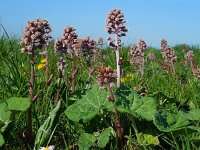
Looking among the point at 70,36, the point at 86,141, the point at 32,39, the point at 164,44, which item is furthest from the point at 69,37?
the point at 164,44

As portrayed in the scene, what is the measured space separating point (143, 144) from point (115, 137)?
0.22 metres

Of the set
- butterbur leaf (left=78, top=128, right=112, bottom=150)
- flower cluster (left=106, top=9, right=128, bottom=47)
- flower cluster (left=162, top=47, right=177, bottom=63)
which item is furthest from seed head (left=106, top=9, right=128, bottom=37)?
flower cluster (left=162, top=47, right=177, bottom=63)

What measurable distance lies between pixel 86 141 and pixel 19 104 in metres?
0.50

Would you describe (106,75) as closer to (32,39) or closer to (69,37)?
(32,39)

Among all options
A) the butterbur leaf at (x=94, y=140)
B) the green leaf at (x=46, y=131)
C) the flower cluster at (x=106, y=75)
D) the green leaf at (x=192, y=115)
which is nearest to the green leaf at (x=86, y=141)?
the butterbur leaf at (x=94, y=140)

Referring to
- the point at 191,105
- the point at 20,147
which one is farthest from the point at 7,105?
the point at 191,105

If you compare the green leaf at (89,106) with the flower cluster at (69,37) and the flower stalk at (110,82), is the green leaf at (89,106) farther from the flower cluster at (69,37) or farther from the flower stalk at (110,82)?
the flower cluster at (69,37)

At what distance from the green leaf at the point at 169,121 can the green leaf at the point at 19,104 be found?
83 cm

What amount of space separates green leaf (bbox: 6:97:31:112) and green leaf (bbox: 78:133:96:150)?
1.35 ft

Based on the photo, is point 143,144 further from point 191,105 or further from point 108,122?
point 191,105

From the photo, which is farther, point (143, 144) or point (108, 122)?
point (108, 122)

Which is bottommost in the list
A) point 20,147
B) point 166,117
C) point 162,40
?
point 20,147

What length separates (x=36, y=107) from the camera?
137 inches

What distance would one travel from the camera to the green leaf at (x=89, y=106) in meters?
2.94
